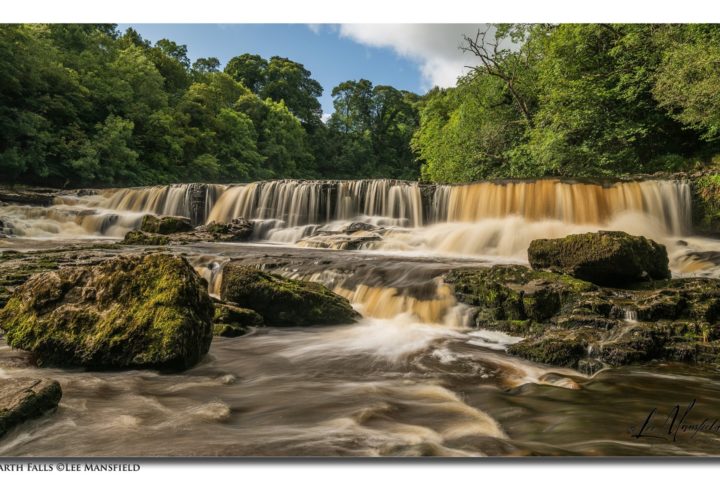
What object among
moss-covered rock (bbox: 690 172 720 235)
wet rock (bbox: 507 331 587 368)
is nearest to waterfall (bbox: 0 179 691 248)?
moss-covered rock (bbox: 690 172 720 235)

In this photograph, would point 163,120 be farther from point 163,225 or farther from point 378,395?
point 378,395

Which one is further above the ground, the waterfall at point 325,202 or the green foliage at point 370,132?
the green foliage at point 370,132

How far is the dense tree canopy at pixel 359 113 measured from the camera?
984 cm

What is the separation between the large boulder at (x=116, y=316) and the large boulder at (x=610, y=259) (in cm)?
452

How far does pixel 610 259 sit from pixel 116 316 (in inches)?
213

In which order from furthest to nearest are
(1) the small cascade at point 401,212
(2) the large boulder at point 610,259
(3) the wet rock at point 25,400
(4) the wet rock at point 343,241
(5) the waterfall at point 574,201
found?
(4) the wet rock at point 343,241
(1) the small cascade at point 401,212
(5) the waterfall at point 574,201
(2) the large boulder at point 610,259
(3) the wet rock at point 25,400

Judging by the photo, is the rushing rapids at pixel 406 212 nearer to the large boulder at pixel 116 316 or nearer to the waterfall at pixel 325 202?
the waterfall at pixel 325 202

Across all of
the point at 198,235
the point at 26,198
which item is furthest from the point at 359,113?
the point at 26,198

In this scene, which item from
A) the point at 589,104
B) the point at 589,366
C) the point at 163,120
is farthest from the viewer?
the point at 163,120

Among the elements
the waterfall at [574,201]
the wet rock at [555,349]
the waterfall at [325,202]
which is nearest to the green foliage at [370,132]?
the waterfall at [325,202]

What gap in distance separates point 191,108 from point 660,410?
27.2 meters

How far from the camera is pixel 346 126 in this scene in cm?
1522
